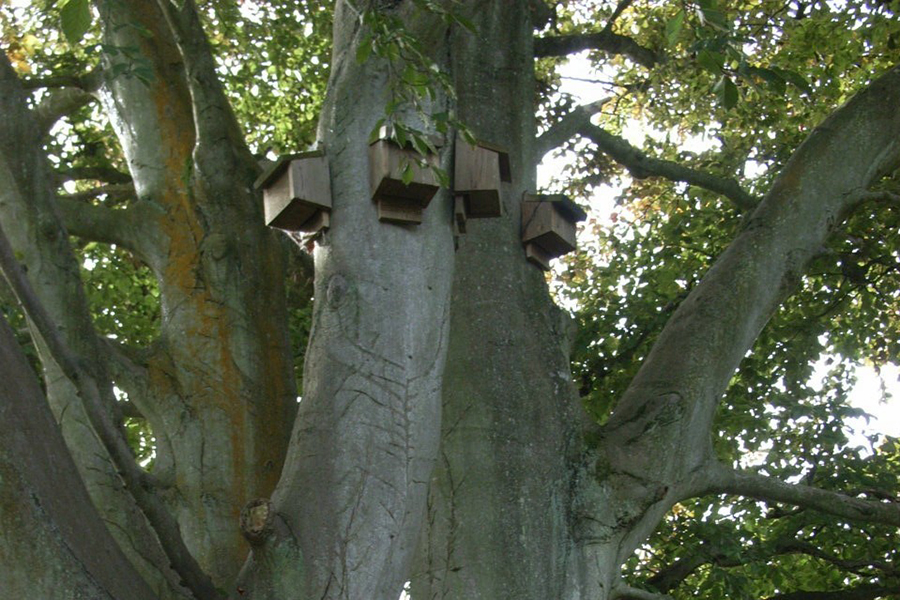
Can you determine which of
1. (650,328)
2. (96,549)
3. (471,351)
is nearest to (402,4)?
(471,351)

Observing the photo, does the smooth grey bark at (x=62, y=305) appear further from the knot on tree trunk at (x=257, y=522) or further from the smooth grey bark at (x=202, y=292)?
the knot on tree trunk at (x=257, y=522)

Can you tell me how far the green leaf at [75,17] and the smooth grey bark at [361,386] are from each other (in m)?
1.03

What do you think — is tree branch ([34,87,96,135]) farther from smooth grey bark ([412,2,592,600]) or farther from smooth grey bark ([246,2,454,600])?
smooth grey bark ([246,2,454,600])

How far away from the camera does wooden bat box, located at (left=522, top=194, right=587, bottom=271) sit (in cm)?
516

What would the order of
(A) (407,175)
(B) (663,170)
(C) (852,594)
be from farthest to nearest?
(C) (852,594) → (B) (663,170) → (A) (407,175)

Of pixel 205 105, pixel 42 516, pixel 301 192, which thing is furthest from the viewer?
pixel 205 105

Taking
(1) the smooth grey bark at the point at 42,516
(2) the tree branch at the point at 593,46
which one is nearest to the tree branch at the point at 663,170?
(2) the tree branch at the point at 593,46

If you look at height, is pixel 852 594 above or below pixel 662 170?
below

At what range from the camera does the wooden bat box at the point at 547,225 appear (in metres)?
5.16

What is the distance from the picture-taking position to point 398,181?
3854 millimetres

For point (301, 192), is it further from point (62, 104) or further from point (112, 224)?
point (62, 104)

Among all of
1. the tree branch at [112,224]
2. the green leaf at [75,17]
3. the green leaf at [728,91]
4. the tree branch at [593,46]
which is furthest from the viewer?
the tree branch at [593,46]

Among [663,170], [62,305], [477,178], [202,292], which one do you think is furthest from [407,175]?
[663,170]

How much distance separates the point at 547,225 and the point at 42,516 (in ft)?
8.87
